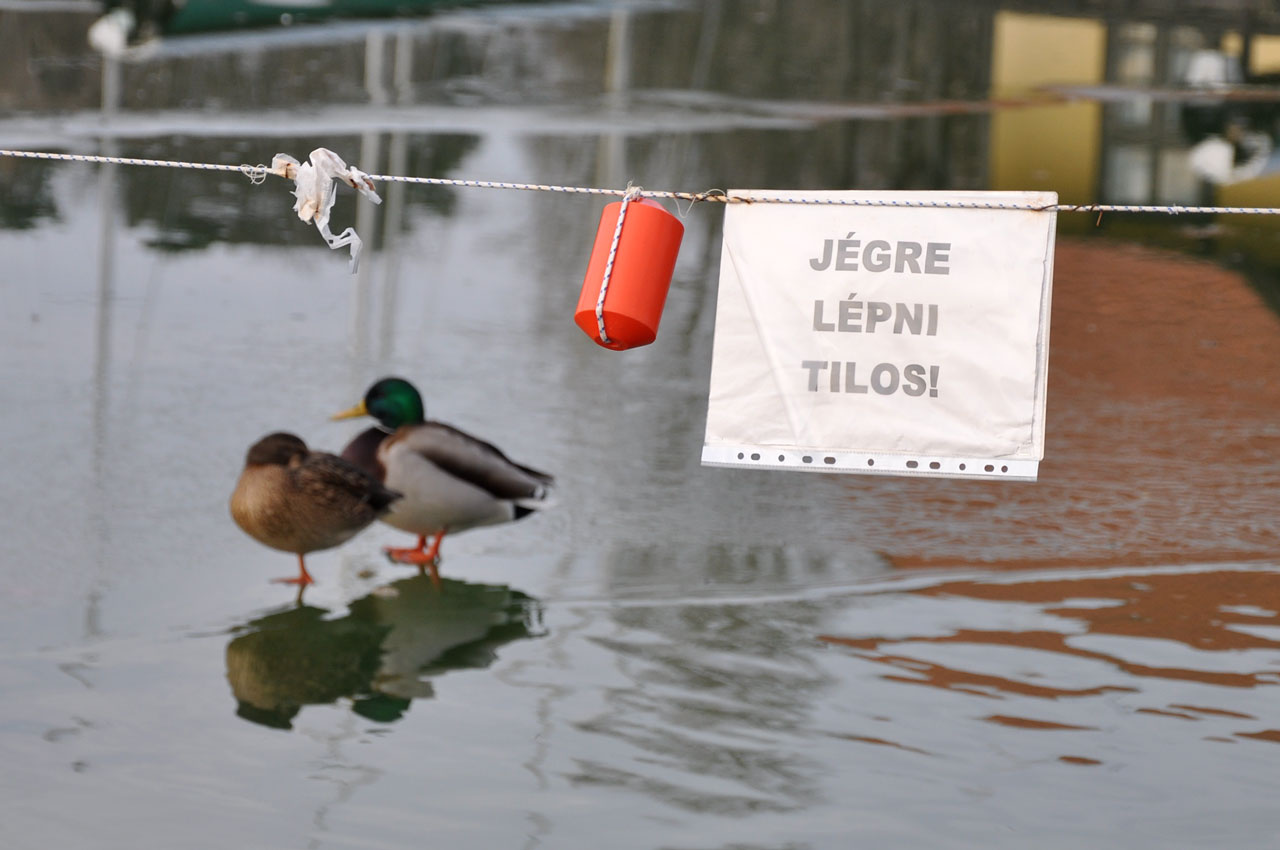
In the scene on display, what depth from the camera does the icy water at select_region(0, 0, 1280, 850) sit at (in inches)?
216

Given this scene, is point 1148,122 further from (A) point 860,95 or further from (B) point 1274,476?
(B) point 1274,476

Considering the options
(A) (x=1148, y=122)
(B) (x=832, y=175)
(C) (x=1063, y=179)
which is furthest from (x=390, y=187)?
(A) (x=1148, y=122)

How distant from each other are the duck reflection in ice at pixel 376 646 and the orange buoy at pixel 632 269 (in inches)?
77.1

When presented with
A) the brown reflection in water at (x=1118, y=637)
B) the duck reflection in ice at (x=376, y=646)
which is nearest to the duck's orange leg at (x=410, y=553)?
the duck reflection in ice at (x=376, y=646)

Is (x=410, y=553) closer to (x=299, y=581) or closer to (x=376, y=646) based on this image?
(x=299, y=581)

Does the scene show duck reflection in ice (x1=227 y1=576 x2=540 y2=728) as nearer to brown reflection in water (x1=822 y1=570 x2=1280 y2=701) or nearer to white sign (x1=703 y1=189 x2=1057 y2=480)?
brown reflection in water (x1=822 y1=570 x2=1280 y2=701)

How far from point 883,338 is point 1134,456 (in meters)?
4.42

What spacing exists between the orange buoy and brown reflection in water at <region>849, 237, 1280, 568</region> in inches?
119

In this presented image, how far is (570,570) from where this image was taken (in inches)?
289

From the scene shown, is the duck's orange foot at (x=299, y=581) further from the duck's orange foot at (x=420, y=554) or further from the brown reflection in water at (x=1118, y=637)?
the brown reflection in water at (x=1118, y=637)

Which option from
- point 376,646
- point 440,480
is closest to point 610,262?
point 376,646

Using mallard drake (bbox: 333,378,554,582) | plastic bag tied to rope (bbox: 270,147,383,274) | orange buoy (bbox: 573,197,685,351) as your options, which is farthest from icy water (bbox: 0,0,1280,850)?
plastic bag tied to rope (bbox: 270,147,383,274)

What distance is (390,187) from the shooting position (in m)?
14.6

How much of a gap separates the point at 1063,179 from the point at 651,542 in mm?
10155
